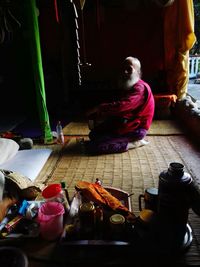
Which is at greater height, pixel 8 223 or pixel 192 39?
pixel 192 39

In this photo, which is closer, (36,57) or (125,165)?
(125,165)

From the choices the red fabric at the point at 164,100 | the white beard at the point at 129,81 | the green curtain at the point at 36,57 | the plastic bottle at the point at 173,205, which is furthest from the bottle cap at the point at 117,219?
the red fabric at the point at 164,100

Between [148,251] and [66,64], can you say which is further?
[66,64]

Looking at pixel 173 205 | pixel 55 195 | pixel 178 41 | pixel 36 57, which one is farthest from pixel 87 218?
pixel 178 41

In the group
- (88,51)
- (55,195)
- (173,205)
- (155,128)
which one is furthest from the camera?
(88,51)

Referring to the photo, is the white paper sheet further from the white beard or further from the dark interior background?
the dark interior background

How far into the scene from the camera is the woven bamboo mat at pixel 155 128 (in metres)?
3.83

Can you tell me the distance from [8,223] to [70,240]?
443 mm

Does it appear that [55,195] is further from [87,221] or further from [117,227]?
[117,227]

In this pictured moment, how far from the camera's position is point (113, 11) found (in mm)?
4922

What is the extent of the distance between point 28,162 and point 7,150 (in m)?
0.29

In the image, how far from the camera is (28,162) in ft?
8.79

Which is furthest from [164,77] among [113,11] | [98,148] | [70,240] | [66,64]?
[70,240]

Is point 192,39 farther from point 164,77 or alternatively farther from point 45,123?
point 45,123
